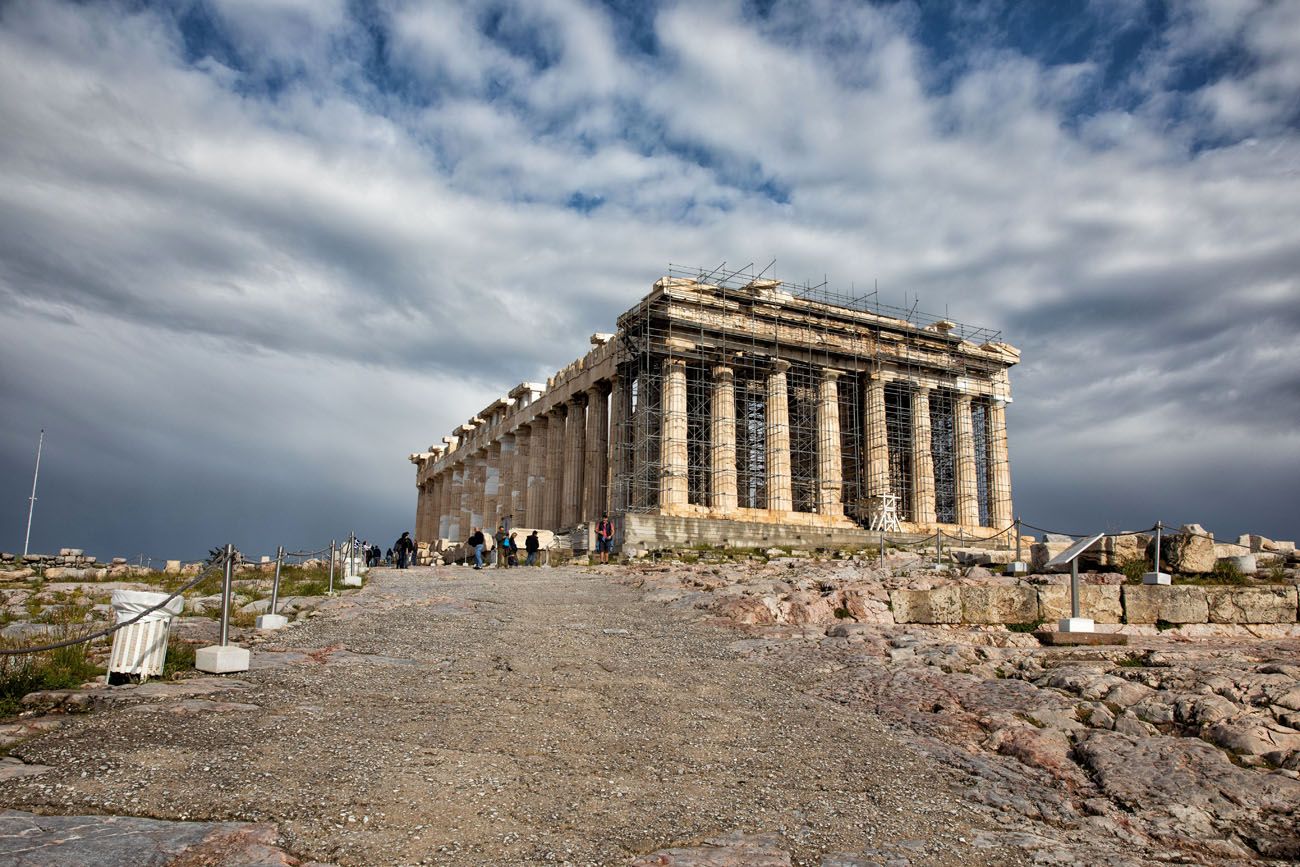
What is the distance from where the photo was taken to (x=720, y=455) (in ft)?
120

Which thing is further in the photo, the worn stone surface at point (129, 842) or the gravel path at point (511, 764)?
the gravel path at point (511, 764)

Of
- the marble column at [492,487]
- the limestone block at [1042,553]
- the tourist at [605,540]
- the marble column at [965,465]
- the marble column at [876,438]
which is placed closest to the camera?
the limestone block at [1042,553]

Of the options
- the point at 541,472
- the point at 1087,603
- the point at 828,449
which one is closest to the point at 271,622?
the point at 1087,603

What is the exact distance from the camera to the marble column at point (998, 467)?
42.1 m

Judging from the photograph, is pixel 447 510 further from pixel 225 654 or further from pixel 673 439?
pixel 225 654

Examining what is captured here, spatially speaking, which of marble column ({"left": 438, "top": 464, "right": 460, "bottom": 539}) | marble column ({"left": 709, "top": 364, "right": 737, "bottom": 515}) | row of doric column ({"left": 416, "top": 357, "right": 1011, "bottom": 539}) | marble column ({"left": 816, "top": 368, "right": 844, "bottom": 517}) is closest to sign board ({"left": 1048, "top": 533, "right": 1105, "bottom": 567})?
row of doric column ({"left": 416, "top": 357, "right": 1011, "bottom": 539})

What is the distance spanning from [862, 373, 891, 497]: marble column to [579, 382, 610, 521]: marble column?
11524 mm

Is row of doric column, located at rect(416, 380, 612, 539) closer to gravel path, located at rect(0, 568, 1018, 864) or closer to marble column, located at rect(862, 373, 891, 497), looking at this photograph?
marble column, located at rect(862, 373, 891, 497)

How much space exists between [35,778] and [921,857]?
17.5ft

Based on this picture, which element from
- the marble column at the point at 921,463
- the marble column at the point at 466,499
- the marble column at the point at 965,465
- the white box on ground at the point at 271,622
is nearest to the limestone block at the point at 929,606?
the white box on ground at the point at 271,622

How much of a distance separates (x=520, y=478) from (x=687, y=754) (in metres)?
40.9

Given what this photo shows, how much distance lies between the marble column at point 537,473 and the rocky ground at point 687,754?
32134 millimetres

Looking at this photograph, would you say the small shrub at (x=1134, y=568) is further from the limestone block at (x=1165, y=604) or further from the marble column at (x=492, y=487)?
the marble column at (x=492, y=487)

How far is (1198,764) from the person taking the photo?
7375mm
